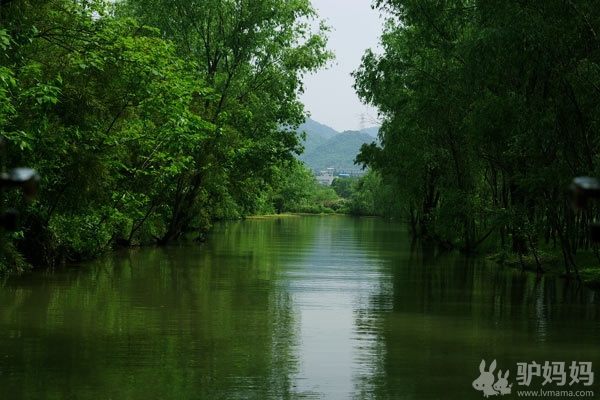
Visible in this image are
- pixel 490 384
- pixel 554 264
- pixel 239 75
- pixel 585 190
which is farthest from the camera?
pixel 239 75

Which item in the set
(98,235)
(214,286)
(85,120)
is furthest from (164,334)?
(98,235)

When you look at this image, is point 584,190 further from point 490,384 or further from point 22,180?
point 490,384

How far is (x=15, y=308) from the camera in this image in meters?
16.8

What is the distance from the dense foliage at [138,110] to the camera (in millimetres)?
19906

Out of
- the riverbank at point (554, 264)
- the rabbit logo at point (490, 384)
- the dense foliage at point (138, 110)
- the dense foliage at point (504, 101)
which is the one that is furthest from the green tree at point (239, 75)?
the rabbit logo at point (490, 384)

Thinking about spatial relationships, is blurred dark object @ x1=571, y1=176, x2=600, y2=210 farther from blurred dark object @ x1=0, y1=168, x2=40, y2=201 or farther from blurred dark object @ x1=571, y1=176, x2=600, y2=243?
blurred dark object @ x1=0, y1=168, x2=40, y2=201

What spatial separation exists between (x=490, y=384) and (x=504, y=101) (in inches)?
561

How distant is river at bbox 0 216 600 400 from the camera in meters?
9.98

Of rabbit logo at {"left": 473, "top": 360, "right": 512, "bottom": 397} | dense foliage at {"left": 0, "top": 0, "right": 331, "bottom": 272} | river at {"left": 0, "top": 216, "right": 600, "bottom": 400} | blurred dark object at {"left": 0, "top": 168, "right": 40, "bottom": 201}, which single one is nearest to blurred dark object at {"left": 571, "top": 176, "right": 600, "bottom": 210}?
blurred dark object at {"left": 0, "top": 168, "right": 40, "bottom": 201}

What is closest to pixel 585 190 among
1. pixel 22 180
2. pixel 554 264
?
pixel 22 180

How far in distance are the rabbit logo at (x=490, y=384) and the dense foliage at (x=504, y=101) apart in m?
9.46

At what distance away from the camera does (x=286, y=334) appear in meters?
14.2

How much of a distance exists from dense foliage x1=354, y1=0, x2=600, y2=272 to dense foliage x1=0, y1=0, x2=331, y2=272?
8387 millimetres

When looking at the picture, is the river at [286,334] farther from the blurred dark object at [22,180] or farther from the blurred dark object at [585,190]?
the blurred dark object at [585,190]
